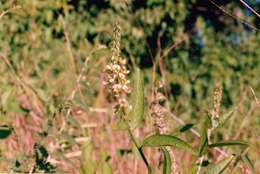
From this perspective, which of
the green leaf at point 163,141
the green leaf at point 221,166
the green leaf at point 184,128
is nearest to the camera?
the green leaf at point 163,141

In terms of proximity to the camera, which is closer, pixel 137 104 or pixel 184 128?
pixel 137 104

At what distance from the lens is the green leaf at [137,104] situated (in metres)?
1.06

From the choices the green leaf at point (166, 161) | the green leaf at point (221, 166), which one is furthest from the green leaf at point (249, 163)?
the green leaf at point (166, 161)

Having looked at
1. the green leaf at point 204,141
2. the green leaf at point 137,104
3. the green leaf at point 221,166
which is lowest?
the green leaf at point 221,166

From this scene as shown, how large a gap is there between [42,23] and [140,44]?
34.8 inches

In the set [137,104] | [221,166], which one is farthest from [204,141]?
[137,104]

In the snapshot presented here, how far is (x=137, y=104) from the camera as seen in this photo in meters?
Result: 1.10

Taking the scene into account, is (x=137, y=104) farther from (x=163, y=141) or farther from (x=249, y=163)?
(x=249, y=163)

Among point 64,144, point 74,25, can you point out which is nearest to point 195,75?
point 74,25

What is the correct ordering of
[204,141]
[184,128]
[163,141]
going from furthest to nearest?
[184,128], [204,141], [163,141]

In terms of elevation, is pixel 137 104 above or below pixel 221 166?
above

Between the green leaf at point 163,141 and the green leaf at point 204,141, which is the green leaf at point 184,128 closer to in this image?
the green leaf at point 204,141

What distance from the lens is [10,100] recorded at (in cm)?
185

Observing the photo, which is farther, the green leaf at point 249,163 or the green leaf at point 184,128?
the green leaf at point 184,128
